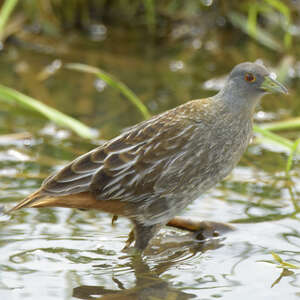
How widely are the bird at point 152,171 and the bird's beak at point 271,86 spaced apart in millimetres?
285

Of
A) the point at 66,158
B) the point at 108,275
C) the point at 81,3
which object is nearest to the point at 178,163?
the point at 108,275

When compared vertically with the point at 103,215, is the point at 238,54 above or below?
above

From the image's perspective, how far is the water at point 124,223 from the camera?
400 centimetres

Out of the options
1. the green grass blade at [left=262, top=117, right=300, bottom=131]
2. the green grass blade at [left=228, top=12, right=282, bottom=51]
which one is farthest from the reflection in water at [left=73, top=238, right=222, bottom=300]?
the green grass blade at [left=228, top=12, right=282, bottom=51]

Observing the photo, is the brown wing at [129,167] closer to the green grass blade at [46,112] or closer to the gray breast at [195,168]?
the gray breast at [195,168]

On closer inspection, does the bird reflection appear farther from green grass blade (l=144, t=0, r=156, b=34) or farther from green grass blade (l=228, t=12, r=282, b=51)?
green grass blade (l=144, t=0, r=156, b=34)

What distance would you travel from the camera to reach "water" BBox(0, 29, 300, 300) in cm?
400

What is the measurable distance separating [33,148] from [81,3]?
11.1 feet

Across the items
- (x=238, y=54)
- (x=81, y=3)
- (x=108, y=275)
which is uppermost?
(x=81, y=3)

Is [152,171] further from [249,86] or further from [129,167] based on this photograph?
[249,86]

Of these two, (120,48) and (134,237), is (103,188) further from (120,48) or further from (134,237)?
(120,48)

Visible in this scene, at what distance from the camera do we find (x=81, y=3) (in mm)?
8984

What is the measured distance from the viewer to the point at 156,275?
4.18 m

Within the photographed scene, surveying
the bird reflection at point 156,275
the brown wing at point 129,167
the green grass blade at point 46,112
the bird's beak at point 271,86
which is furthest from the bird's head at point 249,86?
the green grass blade at point 46,112
